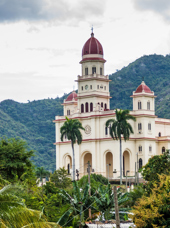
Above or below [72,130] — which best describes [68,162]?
below

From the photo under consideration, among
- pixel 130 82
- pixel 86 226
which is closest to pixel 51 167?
pixel 130 82

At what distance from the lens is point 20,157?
50.8m

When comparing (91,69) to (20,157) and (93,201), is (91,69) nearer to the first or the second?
(20,157)

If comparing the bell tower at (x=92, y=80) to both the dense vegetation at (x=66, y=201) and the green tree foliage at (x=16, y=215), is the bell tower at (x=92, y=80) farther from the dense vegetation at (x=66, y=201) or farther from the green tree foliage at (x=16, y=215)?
the green tree foliage at (x=16, y=215)

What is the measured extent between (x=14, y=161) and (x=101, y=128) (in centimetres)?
4158

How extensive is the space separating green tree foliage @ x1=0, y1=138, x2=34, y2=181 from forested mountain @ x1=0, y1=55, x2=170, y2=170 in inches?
3878

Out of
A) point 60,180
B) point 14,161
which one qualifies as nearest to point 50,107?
point 60,180

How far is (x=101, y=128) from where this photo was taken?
91.4m

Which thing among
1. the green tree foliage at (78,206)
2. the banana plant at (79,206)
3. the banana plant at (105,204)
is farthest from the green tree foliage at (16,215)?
the banana plant at (105,204)

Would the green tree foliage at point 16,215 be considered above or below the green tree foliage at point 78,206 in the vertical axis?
above

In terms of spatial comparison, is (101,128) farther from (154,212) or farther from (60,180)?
(154,212)

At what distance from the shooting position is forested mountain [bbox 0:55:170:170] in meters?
163

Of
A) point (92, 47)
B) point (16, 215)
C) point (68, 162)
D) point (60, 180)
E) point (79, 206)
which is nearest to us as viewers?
point (16, 215)

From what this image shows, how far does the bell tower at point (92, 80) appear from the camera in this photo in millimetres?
93875
